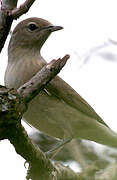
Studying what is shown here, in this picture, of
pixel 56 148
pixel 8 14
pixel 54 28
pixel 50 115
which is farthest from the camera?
pixel 54 28

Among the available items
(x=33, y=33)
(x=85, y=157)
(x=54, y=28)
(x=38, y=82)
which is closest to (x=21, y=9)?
(x=38, y=82)

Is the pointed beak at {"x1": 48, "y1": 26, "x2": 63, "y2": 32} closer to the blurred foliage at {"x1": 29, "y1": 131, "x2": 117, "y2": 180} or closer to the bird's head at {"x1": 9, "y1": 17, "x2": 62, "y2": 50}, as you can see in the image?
the bird's head at {"x1": 9, "y1": 17, "x2": 62, "y2": 50}

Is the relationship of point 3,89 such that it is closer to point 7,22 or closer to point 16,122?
point 16,122

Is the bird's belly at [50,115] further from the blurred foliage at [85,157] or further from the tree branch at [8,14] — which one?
the tree branch at [8,14]

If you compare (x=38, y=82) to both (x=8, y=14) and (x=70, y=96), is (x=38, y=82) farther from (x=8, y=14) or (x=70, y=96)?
(x=70, y=96)

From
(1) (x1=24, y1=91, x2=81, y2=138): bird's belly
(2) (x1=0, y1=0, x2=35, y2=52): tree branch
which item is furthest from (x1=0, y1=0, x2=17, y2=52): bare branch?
(1) (x1=24, y1=91, x2=81, y2=138): bird's belly
